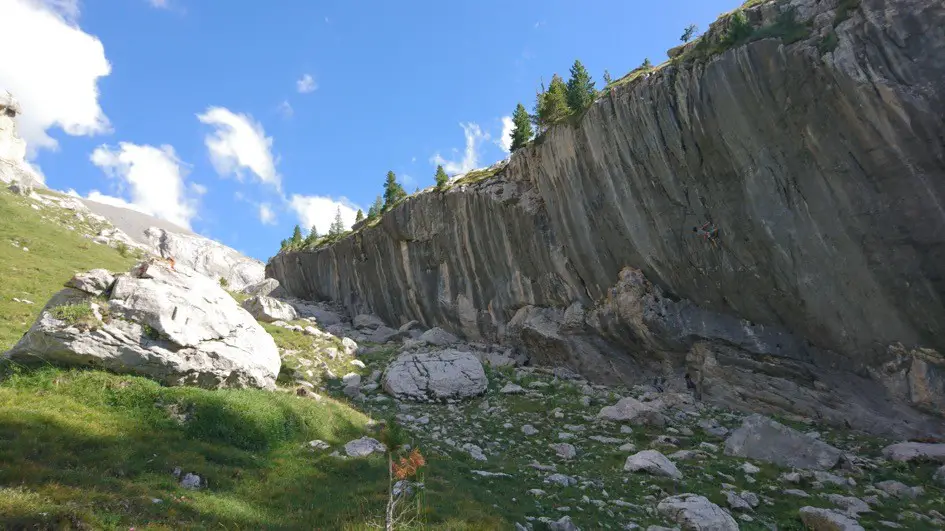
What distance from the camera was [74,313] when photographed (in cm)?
1620

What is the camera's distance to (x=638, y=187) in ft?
85.9

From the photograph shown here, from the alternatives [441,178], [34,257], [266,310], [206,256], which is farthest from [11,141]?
[441,178]

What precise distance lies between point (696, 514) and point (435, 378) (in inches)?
696

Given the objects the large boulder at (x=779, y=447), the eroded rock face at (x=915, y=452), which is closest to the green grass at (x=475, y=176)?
the large boulder at (x=779, y=447)

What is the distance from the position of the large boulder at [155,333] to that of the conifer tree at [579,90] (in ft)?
79.3

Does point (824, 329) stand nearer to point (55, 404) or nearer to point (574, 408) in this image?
point (574, 408)

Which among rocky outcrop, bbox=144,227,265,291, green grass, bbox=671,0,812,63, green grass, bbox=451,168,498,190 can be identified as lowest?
green grass, bbox=671,0,812,63

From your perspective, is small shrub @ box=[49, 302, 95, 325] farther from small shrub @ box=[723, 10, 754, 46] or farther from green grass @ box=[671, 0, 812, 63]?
small shrub @ box=[723, 10, 754, 46]

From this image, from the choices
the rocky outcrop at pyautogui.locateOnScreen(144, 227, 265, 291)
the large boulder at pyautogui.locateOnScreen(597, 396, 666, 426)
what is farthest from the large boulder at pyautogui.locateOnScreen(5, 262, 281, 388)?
the rocky outcrop at pyautogui.locateOnScreen(144, 227, 265, 291)

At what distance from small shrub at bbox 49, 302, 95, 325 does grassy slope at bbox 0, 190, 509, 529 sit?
196 centimetres

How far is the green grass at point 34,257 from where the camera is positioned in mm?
24397

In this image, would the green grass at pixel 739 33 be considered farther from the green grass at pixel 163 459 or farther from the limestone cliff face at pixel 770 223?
the green grass at pixel 163 459

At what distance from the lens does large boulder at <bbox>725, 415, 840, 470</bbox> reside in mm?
16297

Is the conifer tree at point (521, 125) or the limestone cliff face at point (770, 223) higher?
the conifer tree at point (521, 125)
